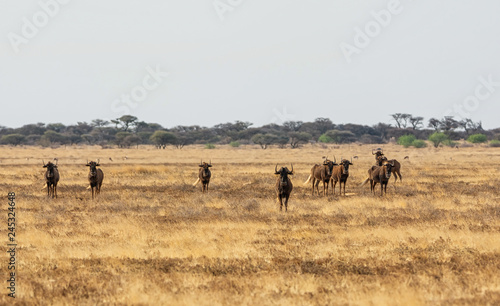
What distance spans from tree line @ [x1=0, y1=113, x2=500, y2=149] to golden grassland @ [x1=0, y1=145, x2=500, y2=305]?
8107cm

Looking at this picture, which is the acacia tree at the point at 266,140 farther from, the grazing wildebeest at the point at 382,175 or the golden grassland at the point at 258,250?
the golden grassland at the point at 258,250

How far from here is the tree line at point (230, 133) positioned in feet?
352

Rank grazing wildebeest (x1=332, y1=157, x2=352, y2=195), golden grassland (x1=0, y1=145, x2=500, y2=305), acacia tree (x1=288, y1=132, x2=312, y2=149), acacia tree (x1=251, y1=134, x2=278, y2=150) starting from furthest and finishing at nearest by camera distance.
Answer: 1. acacia tree (x1=288, y1=132, x2=312, y2=149)
2. acacia tree (x1=251, y1=134, x2=278, y2=150)
3. grazing wildebeest (x1=332, y1=157, x2=352, y2=195)
4. golden grassland (x1=0, y1=145, x2=500, y2=305)

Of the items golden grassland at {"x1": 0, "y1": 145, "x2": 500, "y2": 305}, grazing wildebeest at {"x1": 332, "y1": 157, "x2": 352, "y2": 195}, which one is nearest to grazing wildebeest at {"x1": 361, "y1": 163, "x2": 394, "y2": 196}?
grazing wildebeest at {"x1": 332, "y1": 157, "x2": 352, "y2": 195}

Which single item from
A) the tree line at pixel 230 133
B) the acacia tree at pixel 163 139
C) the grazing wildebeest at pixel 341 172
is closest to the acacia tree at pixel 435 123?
the tree line at pixel 230 133

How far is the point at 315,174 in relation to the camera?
26375 millimetres

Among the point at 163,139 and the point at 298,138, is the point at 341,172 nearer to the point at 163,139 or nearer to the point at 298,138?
the point at 163,139

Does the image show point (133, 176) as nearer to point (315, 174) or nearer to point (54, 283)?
point (315, 174)

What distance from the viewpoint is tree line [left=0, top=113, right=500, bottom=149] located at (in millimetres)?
107188

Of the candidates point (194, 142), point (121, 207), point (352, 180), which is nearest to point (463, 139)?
point (194, 142)

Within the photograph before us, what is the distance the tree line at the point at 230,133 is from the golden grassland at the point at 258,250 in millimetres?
81070

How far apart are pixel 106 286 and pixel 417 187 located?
20.8 meters

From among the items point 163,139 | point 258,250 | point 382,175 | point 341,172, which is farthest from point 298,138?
point 258,250

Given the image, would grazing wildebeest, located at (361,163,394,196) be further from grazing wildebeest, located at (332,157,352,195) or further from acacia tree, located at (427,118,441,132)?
acacia tree, located at (427,118,441,132)
